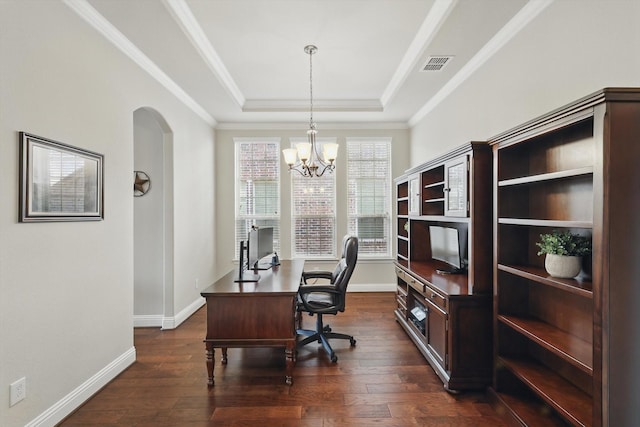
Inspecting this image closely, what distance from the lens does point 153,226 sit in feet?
13.1

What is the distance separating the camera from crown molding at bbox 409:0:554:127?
2.39 meters

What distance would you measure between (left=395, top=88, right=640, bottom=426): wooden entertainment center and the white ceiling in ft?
3.47

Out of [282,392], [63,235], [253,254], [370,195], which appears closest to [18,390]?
[63,235]

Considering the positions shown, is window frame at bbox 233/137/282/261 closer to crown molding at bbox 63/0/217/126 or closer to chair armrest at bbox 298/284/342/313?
crown molding at bbox 63/0/217/126

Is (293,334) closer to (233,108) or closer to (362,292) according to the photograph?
(362,292)

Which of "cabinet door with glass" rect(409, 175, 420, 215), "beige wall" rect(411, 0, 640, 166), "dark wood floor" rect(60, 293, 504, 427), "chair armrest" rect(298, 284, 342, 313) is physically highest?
"beige wall" rect(411, 0, 640, 166)

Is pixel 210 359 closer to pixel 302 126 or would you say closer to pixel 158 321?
pixel 158 321

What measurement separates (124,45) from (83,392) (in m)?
2.80

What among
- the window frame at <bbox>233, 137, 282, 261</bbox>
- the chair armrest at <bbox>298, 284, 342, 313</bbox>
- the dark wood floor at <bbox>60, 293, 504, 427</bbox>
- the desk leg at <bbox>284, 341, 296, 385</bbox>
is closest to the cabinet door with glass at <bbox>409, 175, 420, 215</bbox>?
the chair armrest at <bbox>298, 284, 342, 313</bbox>

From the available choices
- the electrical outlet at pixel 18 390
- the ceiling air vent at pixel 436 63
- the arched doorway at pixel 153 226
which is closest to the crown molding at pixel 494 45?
the ceiling air vent at pixel 436 63

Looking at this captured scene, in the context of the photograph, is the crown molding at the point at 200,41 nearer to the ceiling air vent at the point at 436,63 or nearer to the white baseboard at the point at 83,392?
the ceiling air vent at the point at 436,63

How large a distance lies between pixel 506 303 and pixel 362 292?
11.0ft

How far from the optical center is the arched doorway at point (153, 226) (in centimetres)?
394

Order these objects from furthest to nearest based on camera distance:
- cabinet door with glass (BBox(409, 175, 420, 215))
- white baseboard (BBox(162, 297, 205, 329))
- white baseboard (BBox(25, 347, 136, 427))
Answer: white baseboard (BBox(162, 297, 205, 329)) → cabinet door with glass (BBox(409, 175, 420, 215)) → white baseboard (BBox(25, 347, 136, 427))
